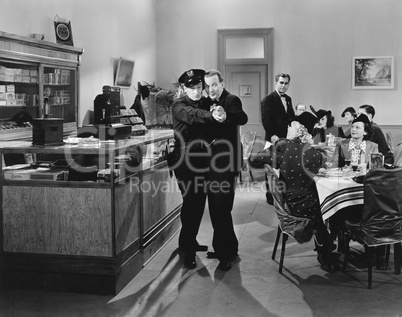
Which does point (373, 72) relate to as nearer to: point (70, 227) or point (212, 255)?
point (212, 255)

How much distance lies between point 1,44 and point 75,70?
1.81 m

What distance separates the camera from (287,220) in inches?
194

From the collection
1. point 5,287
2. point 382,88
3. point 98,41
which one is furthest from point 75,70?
point 382,88

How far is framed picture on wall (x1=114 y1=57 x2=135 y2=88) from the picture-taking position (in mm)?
9562

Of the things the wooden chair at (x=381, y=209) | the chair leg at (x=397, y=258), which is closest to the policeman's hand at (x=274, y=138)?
the chair leg at (x=397, y=258)

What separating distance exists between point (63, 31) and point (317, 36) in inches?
251

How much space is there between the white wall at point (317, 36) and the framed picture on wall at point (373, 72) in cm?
10

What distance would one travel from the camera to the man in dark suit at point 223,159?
5.19m

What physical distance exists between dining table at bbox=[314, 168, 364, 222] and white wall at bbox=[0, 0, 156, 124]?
3892 millimetres

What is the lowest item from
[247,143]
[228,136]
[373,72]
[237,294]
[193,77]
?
[237,294]

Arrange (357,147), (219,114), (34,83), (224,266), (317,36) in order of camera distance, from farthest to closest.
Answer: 1. (317,36)
2. (34,83)
3. (357,147)
4. (224,266)
5. (219,114)

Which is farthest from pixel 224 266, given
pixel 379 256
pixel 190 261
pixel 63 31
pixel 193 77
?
pixel 63 31

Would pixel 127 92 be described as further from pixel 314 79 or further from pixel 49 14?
pixel 314 79

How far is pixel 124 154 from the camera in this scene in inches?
197
